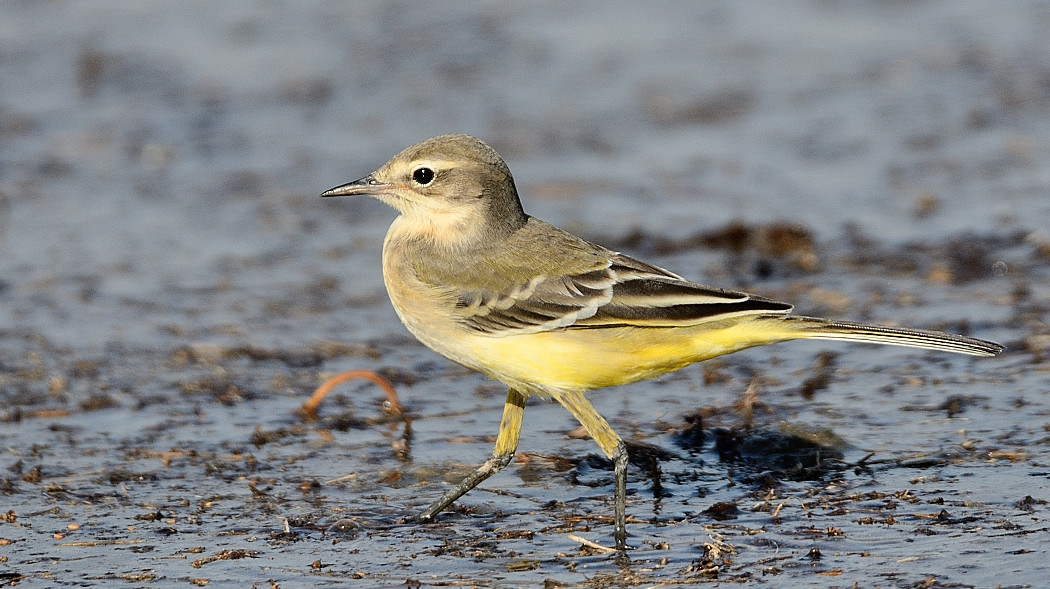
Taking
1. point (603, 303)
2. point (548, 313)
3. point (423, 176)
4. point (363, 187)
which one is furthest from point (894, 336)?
point (363, 187)

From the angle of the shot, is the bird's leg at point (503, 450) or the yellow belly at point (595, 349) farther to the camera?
the bird's leg at point (503, 450)

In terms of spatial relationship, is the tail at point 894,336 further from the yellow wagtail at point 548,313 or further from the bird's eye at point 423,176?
the bird's eye at point 423,176

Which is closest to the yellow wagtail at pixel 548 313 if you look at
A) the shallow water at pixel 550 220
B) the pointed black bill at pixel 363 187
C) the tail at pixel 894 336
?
the tail at pixel 894 336

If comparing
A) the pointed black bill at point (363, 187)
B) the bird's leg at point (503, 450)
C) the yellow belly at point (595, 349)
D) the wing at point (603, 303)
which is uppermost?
the pointed black bill at point (363, 187)

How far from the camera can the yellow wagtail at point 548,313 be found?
20.4 ft

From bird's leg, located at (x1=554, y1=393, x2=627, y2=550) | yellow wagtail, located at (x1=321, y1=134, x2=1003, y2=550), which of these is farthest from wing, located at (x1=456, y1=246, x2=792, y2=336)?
bird's leg, located at (x1=554, y1=393, x2=627, y2=550)

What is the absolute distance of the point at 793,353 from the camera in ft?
29.2

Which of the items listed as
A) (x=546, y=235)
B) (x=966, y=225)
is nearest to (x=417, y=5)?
(x=966, y=225)

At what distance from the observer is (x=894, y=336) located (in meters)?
6.08

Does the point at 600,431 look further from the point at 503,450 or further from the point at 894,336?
the point at 894,336

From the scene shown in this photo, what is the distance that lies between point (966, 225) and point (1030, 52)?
600 cm

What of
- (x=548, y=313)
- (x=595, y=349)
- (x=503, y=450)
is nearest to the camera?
(x=595, y=349)

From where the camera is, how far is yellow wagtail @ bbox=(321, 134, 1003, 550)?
6.20 meters

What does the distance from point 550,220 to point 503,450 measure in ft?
17.7
